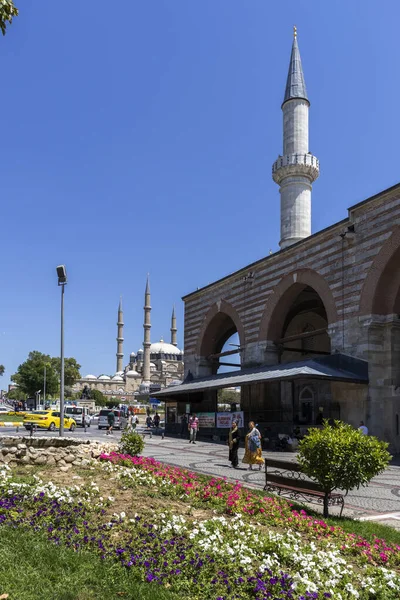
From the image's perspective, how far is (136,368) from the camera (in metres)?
138

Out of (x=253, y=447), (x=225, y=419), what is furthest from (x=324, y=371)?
(x=225, y=419)

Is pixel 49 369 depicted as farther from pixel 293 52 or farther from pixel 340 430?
pixel 340 430

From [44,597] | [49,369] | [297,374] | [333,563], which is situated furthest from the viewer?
[49,369]

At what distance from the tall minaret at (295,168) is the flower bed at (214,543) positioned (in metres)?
30.3

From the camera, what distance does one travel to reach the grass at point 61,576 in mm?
5023

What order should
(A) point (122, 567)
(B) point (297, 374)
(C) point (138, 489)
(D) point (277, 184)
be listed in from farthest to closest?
(D) point (277, 184)
(B) point (297, 374)
(C) point (138, 489)
(A) point (122, 567)

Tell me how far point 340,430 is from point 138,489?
3535mm

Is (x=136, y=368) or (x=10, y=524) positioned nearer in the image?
(x=10, y=524)

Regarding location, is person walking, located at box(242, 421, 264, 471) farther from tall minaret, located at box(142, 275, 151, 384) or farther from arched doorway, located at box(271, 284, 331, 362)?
tall minaret, located at box(142, 275, 151, 384)

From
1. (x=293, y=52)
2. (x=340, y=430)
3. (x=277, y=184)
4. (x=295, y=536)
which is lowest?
(x=295, y=536)

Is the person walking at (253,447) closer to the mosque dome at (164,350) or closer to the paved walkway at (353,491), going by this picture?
the paved walkway at (353,491)

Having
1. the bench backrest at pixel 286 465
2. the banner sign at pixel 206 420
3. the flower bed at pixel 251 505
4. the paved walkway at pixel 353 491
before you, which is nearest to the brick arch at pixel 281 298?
the banner sign at pixel 206 420

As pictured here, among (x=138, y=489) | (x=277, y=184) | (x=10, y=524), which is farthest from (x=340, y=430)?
(x=277, y=184)

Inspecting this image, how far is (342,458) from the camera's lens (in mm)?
9039
